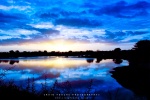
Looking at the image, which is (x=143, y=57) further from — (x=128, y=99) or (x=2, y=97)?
(x=2, y=97)

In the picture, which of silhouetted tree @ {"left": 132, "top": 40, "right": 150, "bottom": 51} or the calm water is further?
silhouetted tree @ {"left": 132, "top": 40, "right": 150, "bottom": 51}

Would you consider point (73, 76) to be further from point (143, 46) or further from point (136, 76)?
point (143, 46)

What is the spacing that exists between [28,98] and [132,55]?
40396 millimetres

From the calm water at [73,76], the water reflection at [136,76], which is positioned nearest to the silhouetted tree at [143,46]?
the water reflection at [136,76]

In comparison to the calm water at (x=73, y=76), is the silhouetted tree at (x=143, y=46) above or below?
above

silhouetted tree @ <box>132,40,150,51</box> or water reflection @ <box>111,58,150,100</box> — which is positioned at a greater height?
silhouetted tree @ <box>132,40,150,51</box>

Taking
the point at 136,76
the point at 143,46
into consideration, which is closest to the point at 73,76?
the point at 136,76

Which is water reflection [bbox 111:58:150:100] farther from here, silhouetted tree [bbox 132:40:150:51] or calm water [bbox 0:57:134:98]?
silhouetted tree [bbox 132:40:150:51]

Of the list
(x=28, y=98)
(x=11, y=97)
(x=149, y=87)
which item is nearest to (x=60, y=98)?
(x=28, y=98)

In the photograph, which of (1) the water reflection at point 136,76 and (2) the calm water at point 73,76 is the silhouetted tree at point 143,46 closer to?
(1) the water reflection at point 136,76

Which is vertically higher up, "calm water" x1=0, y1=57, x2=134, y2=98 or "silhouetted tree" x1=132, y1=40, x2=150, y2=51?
"silhouetted tree" x1=132, y1=40, x2=150, y2=51

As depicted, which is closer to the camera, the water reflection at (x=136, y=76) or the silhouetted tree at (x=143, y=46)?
the water reflection at (x=136, y=76)

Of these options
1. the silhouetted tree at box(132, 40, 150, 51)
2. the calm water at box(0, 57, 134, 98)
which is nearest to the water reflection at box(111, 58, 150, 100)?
the calm water at box(0, 57, 134, 98)

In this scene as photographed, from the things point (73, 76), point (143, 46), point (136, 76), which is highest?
point (143, 46)
